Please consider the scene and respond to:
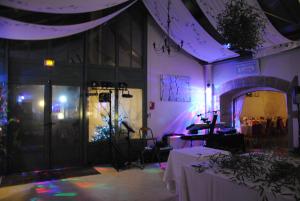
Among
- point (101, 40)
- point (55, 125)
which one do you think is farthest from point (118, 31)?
point (55, 125)

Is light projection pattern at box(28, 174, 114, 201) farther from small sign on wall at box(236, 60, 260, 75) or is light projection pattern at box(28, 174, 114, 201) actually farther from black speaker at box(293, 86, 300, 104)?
small sign on wall at box(236, 60, 260, 75)

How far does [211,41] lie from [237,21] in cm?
502

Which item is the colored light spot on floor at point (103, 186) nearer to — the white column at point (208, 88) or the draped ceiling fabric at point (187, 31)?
the draped ceiling fabric at point (187, 31)

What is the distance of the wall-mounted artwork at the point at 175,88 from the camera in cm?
802

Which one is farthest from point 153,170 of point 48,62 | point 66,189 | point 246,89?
point 246,89

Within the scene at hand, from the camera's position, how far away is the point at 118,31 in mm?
7375

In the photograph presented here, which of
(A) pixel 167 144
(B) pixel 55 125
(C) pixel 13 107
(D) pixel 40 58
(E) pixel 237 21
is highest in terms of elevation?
(D) pixel 40 58

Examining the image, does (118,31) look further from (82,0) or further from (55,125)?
(55,125)

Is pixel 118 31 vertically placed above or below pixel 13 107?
above

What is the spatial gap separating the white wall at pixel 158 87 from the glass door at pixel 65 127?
7.02ft

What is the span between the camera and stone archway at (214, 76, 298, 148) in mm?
6367

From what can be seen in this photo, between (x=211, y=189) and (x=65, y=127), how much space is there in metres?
5.06

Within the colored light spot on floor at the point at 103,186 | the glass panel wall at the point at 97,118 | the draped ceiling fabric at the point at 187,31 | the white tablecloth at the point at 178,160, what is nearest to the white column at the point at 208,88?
the draped ceiling fabric at the point at 187,31

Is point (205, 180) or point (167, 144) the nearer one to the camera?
point (205, 180)
